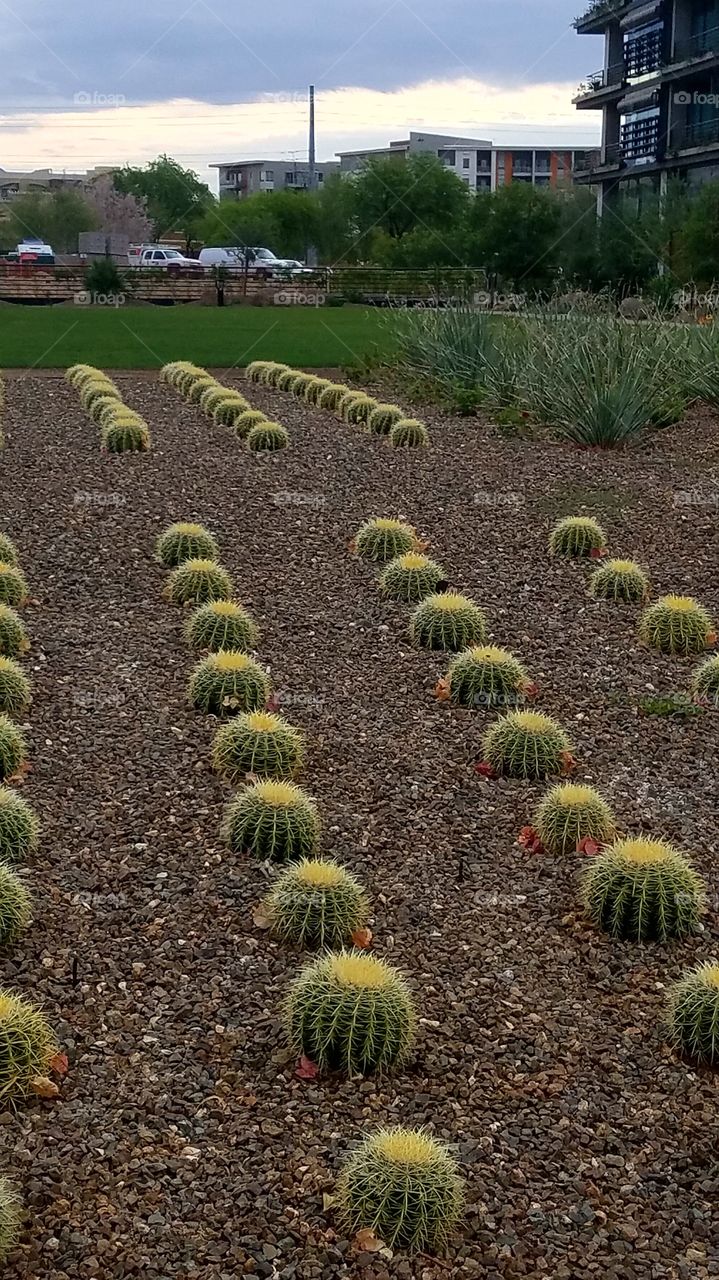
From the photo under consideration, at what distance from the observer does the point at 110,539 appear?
31.0ft

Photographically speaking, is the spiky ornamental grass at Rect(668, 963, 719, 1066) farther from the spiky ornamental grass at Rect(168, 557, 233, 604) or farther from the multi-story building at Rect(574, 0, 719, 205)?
the multi-story building at Rect(574, 0, 719, 205)

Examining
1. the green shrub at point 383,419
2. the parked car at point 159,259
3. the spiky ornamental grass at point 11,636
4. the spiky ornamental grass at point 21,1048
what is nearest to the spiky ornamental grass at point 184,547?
the spiky ornamental grass at point 11,636

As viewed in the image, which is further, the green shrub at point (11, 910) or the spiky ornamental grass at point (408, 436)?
the spiky ornamental grass at point (408, 436)

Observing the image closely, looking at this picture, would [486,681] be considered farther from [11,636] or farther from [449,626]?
[11,636]

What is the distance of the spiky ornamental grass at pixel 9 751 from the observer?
18.4ft

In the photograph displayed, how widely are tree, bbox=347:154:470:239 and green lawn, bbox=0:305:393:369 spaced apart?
1069 inches

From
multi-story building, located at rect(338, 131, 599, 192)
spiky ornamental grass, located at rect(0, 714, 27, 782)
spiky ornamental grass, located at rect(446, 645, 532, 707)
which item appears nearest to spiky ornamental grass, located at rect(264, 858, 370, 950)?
spiky ornamental grass, located at rect(0, 714, 27, 782)

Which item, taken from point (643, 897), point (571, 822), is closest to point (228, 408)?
point (571, 822)

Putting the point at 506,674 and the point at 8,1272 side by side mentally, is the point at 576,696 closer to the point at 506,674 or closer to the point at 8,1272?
the point at 506,674

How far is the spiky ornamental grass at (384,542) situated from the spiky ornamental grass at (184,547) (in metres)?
1.05

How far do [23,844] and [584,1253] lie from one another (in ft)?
8.62

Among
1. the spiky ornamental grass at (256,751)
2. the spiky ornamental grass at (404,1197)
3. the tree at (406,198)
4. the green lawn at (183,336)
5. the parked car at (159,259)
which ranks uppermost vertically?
the tree at (406,198)

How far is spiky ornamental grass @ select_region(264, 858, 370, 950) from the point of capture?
4.38 meters

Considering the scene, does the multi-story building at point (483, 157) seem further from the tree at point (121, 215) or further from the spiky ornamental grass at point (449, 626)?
the spiky ornamental grass at point (449, 626)
